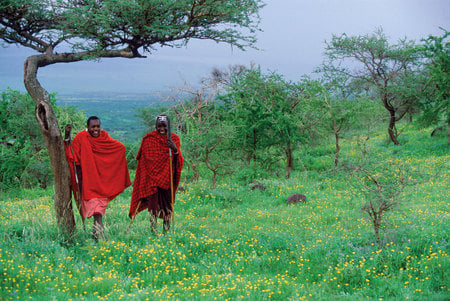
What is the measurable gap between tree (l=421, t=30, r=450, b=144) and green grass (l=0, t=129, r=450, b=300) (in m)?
12.4

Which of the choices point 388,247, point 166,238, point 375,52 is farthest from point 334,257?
point 375,52

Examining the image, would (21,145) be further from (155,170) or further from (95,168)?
(155,170)

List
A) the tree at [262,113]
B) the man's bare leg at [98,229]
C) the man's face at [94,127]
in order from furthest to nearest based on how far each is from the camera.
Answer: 1. the tree at [262,113]
2. the man's face at [94,127]
3. the man's bare leg at [98,229]

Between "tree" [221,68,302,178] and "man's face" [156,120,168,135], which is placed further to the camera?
"tree" [221,68,302,178]

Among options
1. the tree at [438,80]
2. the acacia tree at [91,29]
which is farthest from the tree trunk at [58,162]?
the tree at [438,80]

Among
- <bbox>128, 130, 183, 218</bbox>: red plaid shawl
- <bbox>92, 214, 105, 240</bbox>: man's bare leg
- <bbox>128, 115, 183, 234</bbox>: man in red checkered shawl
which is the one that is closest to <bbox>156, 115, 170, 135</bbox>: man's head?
<bbox>128, 115, 183, 234</bbox>: man in red checkered shawl

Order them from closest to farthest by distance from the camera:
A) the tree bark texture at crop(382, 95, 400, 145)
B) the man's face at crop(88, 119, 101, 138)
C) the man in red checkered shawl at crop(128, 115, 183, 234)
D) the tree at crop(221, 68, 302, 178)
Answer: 1. the man's face at crop(88, 119, 101, 138)
2. the man in red checkered shawl at crop(128, 115, 183, 234)
3. the tree at crop(221, 68, 302, 178)
4. the tree bark texture at crop(382, 95, 400, 145)

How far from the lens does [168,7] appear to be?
7379mm

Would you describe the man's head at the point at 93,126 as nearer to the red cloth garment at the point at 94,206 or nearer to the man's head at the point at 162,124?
the man's head at the point at 162,124

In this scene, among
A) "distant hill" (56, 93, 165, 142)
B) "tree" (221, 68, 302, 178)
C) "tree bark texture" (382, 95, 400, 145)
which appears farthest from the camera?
"tree bark texture" (382, 95, 400, 145)

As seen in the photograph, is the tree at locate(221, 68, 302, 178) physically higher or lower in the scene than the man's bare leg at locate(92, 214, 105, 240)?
higher

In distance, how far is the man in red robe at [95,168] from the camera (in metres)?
6.64

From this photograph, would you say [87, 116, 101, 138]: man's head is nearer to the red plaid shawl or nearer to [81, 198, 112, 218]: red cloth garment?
the red plaid shawl

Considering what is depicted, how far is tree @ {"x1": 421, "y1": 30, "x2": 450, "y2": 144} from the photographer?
18922 mm
